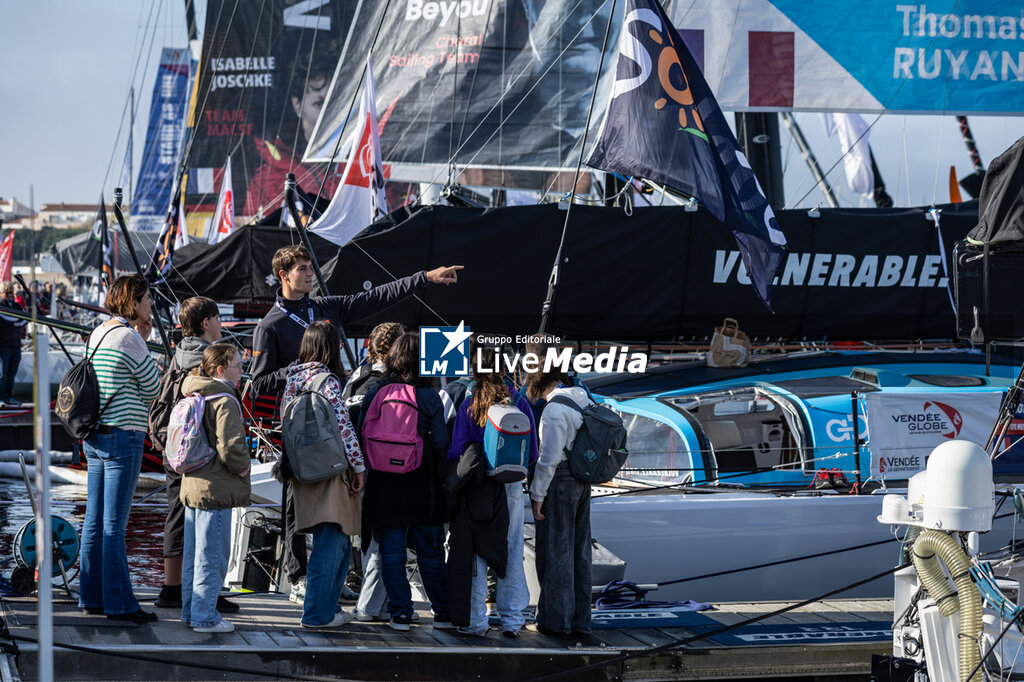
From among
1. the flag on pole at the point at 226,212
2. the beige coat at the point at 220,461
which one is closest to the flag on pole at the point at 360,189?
the beige coat at the point at 220,461

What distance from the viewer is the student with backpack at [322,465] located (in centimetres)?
641

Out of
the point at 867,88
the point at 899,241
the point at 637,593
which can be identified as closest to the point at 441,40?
the point at 867,88

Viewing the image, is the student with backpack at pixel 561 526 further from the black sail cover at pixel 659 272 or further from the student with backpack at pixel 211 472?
the black sail cover at pixel 659 272

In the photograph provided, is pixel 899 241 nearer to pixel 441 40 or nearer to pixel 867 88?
pixel 867 88

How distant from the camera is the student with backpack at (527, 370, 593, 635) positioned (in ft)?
22.3

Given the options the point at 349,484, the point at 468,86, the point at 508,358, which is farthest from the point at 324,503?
the point at 468,86

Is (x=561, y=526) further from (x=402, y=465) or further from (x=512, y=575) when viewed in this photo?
(x=402, y=465)

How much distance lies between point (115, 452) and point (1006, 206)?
4.98 m

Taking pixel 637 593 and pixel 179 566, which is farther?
pixel 637 593

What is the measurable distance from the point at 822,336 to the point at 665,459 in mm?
1711

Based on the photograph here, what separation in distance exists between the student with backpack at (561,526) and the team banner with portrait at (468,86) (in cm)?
753

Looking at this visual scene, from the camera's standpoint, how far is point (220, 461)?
634 cm

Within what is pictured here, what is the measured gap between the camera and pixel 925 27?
1035 centimetres

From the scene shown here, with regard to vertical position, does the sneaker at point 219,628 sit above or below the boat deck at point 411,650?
above
